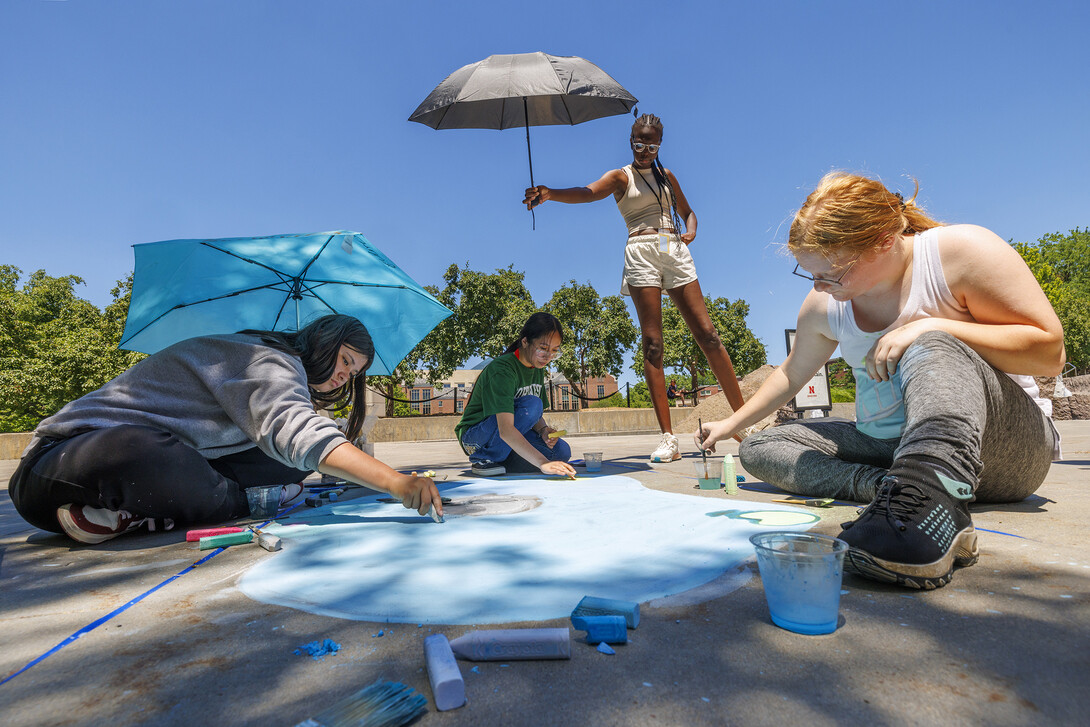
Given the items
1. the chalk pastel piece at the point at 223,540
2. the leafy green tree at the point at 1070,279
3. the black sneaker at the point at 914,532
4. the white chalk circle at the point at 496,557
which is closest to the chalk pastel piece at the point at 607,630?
the white chalk circle at the point at 496,557

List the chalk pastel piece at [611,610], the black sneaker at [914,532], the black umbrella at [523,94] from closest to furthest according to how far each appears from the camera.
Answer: the chalk pastel piece at [611,610], the black sneaker at [914,532], the black umbrella at [523,94]

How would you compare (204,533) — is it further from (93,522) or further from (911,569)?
(911,569)

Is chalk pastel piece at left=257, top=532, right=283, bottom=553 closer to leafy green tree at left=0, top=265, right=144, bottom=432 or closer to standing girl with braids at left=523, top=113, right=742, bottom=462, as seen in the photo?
standing girl with braids at left=523, top=113, right=742, bottom=462

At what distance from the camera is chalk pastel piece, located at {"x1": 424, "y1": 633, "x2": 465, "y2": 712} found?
87 centimetres

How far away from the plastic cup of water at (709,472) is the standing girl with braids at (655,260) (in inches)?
57.0

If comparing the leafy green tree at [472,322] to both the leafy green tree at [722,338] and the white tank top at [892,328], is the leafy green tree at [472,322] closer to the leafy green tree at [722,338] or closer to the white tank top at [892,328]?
the leafy green tree at [722,338]

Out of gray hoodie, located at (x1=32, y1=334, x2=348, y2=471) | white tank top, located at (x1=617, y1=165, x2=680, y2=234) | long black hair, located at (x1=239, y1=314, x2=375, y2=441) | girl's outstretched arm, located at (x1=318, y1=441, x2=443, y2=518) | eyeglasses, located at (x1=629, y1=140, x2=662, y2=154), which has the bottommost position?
girl's outstretched arm, located at (x1=318, y1=441, x2=443, y2=518)

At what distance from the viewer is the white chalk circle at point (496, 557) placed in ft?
4.59

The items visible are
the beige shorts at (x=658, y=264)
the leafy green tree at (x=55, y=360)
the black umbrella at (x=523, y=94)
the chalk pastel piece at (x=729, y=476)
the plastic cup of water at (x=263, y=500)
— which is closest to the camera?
the plastic cup of water at (x=263, y=500)

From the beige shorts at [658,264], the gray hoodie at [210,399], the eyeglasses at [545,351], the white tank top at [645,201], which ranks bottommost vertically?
the gray hoodie at [210,399]

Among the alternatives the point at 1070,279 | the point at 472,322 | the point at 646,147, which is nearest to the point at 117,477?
the point at 646,147

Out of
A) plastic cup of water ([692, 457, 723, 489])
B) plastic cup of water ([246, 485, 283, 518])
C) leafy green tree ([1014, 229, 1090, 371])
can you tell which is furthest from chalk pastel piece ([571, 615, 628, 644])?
leafy green tree ([1014, 229, 1090, 371])

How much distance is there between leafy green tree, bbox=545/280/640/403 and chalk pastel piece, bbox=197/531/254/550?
87.8 feet

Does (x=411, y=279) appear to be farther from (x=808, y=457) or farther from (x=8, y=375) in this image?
(x=8, y=375)
